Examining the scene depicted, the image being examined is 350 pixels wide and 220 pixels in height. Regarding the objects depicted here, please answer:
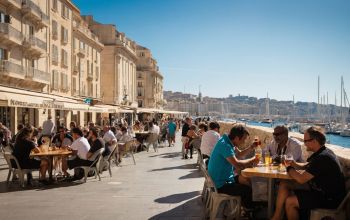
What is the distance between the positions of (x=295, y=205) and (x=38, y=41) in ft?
92.6

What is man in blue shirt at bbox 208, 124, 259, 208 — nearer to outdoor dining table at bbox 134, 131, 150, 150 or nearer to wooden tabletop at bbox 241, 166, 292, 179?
wooden tabletop at bbox 241, 166, 292, 179

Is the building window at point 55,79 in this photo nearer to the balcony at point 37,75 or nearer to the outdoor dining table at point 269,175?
the balcony at point 37,75

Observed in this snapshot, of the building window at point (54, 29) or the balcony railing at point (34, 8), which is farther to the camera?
the building window at point (54, 29)

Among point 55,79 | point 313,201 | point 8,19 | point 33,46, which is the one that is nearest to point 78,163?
point 313,201

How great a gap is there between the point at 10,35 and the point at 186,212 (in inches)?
888

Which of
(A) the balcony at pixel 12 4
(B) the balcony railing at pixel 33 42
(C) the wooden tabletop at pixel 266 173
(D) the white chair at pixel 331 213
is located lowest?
(D) the white chair at pixel 331 213

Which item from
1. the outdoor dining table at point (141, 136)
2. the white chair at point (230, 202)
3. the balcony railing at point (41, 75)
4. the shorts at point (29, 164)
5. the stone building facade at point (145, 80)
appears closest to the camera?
the white chair at point (230, 202)

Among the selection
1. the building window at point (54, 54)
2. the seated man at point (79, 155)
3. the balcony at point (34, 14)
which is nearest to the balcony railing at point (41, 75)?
the building window at point (54, 54)

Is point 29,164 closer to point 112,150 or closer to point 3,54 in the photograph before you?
point 112,150

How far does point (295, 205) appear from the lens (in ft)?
16.2

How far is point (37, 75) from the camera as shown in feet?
96.7

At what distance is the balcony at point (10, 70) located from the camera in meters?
24.6

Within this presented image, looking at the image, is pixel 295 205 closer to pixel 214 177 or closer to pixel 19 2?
pixel 214 177

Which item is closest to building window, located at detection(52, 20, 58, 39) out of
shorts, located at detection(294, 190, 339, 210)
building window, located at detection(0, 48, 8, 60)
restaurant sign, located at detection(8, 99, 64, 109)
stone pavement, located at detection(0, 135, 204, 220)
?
building window, located at detection(0, 48, 8, 60)
